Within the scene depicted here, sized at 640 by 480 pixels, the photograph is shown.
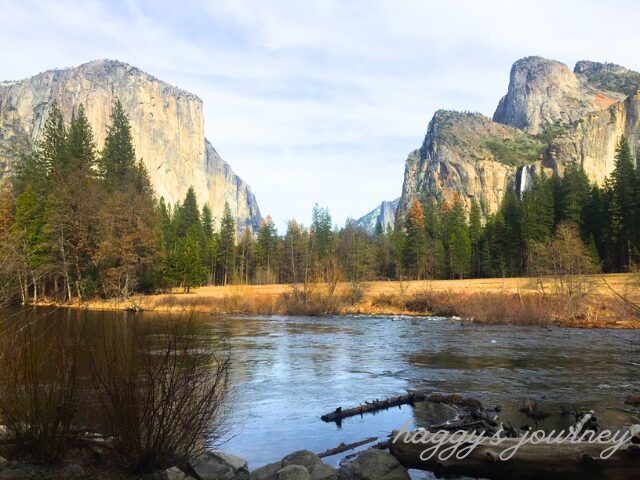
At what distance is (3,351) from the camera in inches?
283

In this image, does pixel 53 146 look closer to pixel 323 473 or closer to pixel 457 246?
pixel 457 246

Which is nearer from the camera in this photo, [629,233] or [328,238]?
[629,233]

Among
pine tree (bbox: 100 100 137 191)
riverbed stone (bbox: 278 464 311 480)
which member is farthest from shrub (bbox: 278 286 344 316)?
riverbed stone (bbox: 278 464 311 480)

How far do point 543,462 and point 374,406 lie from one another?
601cm

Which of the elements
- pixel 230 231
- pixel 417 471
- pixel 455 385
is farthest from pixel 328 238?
pixel 417 471

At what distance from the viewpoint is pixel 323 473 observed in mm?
7559

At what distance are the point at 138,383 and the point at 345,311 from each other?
3909 cm

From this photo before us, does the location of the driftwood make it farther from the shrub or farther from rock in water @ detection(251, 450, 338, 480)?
the shrub

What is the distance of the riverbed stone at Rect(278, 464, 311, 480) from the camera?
7125 millimetres

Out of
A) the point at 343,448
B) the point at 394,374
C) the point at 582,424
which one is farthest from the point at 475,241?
the point at 343,448

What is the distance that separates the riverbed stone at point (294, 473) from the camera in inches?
281

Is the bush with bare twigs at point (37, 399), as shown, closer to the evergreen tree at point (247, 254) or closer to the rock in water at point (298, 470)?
the rock in water at point (298, 470)

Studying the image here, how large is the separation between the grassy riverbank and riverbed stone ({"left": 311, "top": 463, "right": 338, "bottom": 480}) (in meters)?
26.7

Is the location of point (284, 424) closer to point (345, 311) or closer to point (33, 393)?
point (33, 393)
